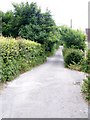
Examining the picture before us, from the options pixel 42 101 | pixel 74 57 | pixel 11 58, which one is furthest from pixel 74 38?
Result: pixel 42 101

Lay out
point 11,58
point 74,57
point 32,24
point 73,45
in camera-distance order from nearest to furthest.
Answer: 1. point 11,58
2. point 74,57
3. point 73,45
4. point 32,24

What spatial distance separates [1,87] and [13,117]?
13.9ft

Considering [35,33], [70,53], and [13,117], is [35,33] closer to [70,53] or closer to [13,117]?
[70,53]

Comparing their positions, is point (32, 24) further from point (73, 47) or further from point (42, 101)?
point (42, 101)

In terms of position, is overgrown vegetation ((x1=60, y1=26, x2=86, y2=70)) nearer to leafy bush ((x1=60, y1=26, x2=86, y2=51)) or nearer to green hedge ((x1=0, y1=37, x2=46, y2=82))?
leafy bush ((x1=60, y1=26, x2=86, y2=51))

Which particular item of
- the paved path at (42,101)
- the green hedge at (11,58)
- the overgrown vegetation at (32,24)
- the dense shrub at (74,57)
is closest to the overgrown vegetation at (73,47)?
the dense shrub at (74,57)

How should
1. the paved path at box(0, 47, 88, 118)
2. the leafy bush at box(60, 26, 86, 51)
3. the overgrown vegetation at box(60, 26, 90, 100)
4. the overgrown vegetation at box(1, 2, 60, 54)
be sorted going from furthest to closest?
the overgrown vegetation at box(1, 2, 60, 54), the leafy bush at box(60, 26, 86, 51), the overgrown vegetation at box(60, 26, 90, 100), the paved path at box(0, 47, 88, 118)

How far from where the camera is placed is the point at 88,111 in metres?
7.81

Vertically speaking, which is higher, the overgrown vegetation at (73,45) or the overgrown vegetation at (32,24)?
the overgrown vegetation at (32,24)

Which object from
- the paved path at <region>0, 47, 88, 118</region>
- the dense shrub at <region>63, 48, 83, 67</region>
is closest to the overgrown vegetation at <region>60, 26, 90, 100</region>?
the dense shrub at <region>63, 48, 83, 67</region>

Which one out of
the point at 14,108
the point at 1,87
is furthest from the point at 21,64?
the point at 14,108

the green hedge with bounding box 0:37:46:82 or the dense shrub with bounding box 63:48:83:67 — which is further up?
the green hedge with bounding box 0:37:46:82

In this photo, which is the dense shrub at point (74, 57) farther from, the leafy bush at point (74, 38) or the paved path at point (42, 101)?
the paved path at point (42, 101)

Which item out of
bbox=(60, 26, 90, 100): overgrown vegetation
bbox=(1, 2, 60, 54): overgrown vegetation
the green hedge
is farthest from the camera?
bbox=(1, 2, 60, 54): overgrown vegetation
